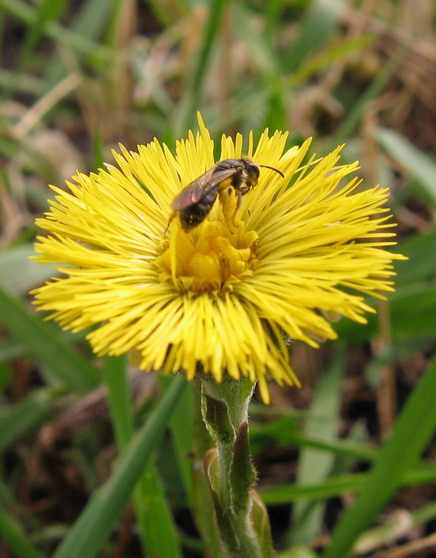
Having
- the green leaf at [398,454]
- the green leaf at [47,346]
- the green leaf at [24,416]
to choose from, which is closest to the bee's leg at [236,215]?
the green leaf at [398,454]

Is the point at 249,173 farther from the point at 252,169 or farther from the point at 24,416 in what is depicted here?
Answer: the point at 24,416

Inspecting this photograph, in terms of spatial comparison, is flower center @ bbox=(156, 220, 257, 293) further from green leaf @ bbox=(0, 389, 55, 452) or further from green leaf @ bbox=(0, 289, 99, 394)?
green leaf @ bbox=(0, 389, 55, 452)

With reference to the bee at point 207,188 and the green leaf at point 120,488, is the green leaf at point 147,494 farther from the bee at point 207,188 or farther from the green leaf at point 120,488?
the bee at point 207,188

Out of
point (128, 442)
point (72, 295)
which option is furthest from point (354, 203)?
point (128, 442)

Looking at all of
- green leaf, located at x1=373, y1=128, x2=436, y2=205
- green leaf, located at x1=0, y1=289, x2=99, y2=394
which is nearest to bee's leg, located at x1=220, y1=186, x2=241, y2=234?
green leaf, located at x1=0, y1=289, x2=99, y2=394

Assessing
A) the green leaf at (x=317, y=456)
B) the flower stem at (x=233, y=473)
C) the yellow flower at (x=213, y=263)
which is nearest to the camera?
the yellow flower at (x=213, y=263)
